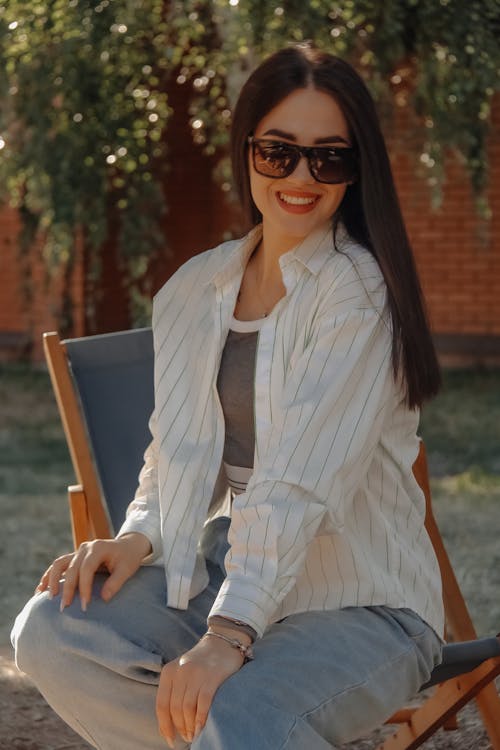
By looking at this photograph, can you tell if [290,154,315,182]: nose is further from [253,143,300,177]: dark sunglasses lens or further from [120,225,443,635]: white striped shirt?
[120,225,443,635]: white striped shirt

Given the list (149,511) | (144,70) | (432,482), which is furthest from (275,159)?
(432,482)

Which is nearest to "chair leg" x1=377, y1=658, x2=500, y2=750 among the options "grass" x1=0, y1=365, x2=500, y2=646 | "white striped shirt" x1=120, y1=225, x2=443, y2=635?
"white striped shirt" x1=120, y1=225, x2=443, y2=635

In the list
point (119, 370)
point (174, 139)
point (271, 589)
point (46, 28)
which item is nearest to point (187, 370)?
point (271, 589)

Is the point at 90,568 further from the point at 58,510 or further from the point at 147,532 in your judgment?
the point at 58,510

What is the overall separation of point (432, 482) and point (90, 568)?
18.8ft

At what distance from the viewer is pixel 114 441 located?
12.6 feet

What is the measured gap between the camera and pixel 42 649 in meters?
2.55

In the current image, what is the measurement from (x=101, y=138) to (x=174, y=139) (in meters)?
6.97

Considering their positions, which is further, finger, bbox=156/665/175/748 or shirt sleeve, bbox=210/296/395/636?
shirt sleeve, bbox=210/296/395/636

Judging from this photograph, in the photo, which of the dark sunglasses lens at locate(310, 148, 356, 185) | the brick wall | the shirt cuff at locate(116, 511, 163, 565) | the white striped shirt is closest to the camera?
the white striped shirt

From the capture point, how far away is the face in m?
2.71

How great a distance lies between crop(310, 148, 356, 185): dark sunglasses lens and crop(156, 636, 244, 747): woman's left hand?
3.06 ft

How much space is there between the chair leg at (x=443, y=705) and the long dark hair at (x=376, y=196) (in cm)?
70

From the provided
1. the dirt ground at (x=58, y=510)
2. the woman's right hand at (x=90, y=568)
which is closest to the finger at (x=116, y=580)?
the woman's right hand at (x=90, y=568)
